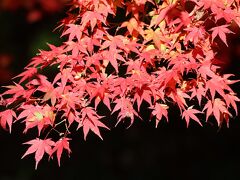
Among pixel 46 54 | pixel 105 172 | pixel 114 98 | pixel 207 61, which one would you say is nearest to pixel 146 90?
pixel 114 98

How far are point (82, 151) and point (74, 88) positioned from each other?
2466 millimetres

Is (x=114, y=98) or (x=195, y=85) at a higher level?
(x=114, y=98)

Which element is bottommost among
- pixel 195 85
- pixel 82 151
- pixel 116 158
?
pixel 116 158

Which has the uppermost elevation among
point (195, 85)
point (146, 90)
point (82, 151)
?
point (146, 90)

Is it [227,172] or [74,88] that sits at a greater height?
[74,88]

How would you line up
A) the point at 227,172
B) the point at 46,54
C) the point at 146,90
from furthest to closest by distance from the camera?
the point at 227,172, the point at 46,54, the point at 146,90

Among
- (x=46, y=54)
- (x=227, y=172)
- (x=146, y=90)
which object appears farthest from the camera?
(x=227, y=172)

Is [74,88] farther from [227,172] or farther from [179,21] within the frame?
[227,172]

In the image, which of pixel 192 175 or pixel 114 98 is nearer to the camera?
pixel 114 98

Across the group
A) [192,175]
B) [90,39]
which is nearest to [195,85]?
[90,39]

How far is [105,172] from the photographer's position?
14.3 feet

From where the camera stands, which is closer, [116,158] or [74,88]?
[74,88]

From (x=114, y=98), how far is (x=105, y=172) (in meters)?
2.43

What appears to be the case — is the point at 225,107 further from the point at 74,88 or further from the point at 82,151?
the point at 82,151
